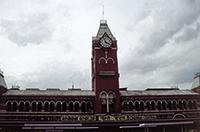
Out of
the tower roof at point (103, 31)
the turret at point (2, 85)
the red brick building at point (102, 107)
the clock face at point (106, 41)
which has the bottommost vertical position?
the red brick building at point (102, 107)

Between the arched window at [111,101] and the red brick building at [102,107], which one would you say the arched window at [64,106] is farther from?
the arched window at [111,101]

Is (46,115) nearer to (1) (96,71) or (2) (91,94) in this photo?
(2) (91,94)

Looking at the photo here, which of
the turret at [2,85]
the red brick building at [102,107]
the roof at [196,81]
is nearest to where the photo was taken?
the red brick building at [102,107]

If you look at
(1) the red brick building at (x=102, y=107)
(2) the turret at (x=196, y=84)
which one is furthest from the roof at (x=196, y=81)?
(1) the red brick building at (x=102, y=107)

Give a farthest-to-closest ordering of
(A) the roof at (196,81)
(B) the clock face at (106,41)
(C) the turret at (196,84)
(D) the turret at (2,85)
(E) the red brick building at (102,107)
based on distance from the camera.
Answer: (A) the roof at (196,81) → (C) the turret at (196,84) → (B) the clock face at (106,41) → (D) the turret at (2,85) → (E) the red brick building at (102,107)

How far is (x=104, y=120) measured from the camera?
152 ft

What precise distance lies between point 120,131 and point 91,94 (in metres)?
12.0

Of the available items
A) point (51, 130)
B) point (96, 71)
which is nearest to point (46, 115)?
point (51, 130)

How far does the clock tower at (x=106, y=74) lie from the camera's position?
51.5 meters

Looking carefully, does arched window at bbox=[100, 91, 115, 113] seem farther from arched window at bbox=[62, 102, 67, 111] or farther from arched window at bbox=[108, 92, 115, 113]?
arched window at bbox=[62, 102, 67, 111]

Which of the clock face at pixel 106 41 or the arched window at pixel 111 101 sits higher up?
the clock face at pixel 106 41

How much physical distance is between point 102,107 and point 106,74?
332 inches

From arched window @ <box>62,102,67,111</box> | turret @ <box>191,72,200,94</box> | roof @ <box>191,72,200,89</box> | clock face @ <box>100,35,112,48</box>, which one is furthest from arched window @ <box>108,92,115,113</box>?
roof @ <box>191,72,200,89</box>

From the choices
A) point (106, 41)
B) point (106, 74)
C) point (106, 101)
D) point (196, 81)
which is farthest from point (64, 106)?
point (196, 81)
